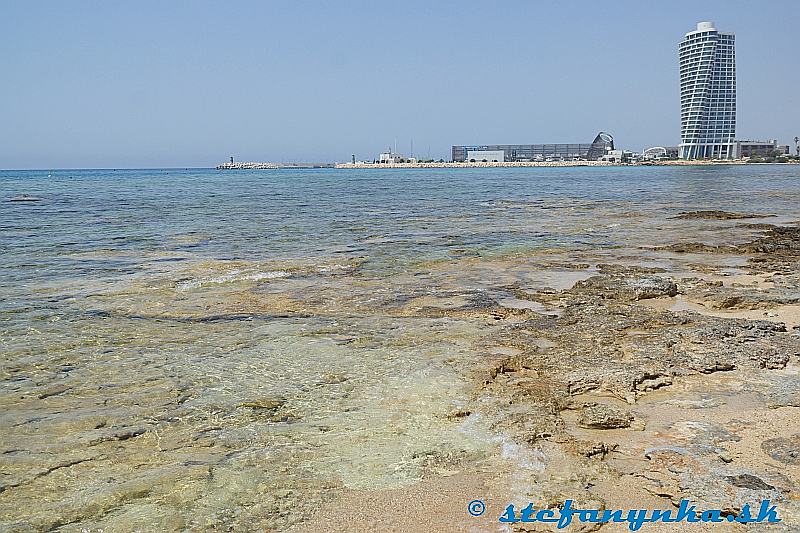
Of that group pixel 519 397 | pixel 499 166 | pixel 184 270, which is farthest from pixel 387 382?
pixel 499 166

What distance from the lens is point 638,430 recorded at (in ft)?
13.2

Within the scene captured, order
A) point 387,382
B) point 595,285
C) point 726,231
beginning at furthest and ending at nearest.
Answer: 1. point 726,231
2. point 595,285
3. point 387,382

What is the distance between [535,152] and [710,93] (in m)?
53.3

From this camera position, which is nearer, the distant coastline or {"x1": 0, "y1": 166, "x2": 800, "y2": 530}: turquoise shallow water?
{"x1": 0, "y1": 166, "x2": 800, "y2": 530}: turquoise shallow water

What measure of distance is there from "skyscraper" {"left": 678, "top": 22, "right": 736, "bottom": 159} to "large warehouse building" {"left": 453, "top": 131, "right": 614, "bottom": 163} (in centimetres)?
2902

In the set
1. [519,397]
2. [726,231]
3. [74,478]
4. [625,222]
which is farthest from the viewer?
[625,222]

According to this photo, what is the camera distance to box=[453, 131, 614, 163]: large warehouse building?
176 metres

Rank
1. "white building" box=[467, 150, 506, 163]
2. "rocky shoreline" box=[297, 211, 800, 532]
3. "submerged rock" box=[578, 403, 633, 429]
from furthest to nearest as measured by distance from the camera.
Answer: "white building" box=[467, 150, 506, 163] < "submerged rock" box=[578, 403, 633, 429] < "rocky shoreline" box=[297, 211, 800, 532]

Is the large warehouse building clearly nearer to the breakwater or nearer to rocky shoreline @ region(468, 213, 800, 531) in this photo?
the breakwater

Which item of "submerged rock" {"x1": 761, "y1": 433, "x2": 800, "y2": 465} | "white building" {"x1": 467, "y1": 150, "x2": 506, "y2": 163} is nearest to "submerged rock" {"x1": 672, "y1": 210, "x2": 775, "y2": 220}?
"submerged rock" {"x1": 761, "y1": 433, "x2": 800, "y2": 465}

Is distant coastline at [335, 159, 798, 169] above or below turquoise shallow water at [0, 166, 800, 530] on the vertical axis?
above

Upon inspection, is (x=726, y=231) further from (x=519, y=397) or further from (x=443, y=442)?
(x=443, y=442)

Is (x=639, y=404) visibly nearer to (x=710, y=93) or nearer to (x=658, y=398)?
(x=658, y=398)

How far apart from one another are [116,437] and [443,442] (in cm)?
210
